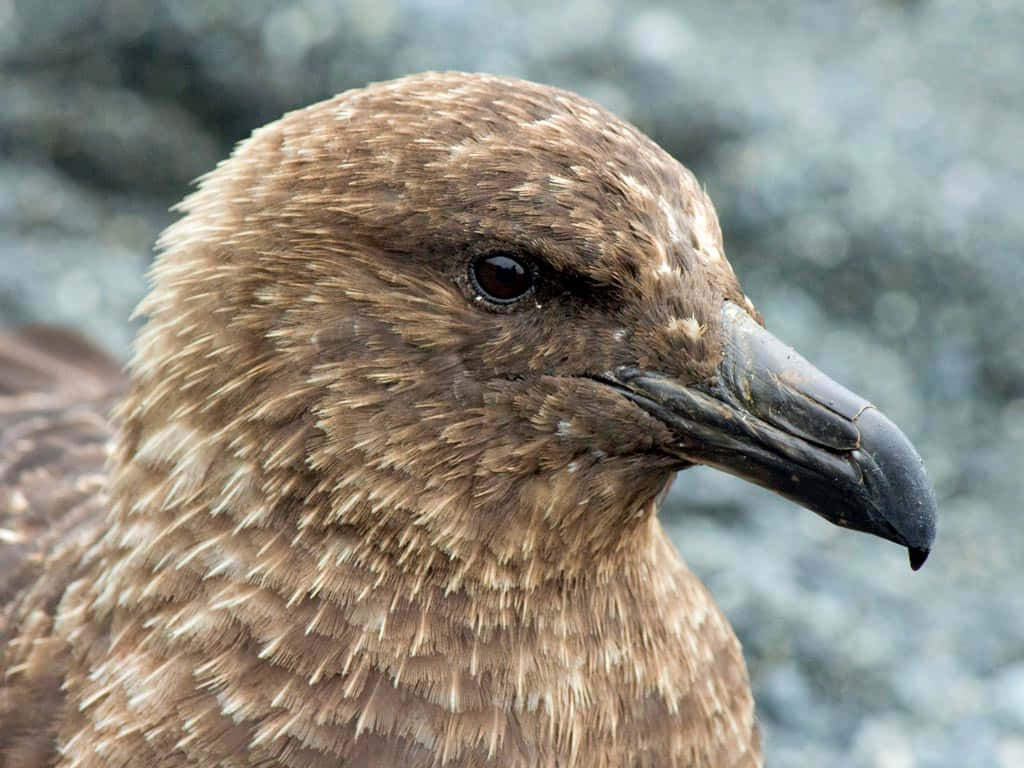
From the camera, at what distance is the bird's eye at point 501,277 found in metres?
2.46

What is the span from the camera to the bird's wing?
318 centimetres

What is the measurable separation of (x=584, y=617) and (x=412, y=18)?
3.59 metres

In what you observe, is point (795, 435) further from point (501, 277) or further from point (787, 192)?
point (787, 192)

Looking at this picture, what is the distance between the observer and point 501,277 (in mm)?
2461

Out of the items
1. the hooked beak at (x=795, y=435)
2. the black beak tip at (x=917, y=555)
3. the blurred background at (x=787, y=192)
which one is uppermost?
the blurred background at (x=787, y=192)

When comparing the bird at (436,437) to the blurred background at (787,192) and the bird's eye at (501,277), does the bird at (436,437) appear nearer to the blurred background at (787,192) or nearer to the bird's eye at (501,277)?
the bird's eye at (501,277)

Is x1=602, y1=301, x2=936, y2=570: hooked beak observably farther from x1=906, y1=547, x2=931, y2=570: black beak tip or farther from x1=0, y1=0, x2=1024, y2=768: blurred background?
x1=0, y1=0, x2=1024, y2=768: blurred background

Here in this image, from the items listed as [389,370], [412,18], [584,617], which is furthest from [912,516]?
[412,18]

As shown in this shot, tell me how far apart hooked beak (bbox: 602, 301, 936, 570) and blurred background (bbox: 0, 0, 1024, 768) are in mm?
1867

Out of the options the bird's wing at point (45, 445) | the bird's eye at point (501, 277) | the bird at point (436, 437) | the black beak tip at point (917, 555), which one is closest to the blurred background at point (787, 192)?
the bird's wing at point (45, 445)

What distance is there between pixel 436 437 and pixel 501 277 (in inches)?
11.2

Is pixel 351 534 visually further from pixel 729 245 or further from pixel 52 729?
pixel 729 245

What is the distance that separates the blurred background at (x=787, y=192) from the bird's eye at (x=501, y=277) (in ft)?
6.98

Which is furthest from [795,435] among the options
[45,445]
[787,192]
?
[787,192]
